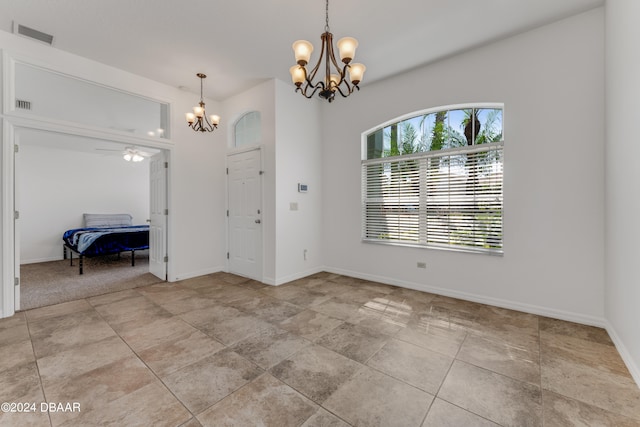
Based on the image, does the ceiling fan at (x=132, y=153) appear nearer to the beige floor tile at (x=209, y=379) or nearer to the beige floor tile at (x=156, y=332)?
the beige floor tile at (x=156, y=332)

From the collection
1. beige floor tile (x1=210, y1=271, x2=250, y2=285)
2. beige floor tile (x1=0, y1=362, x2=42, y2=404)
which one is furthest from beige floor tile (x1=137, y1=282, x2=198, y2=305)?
beige floor tile (x1=0, y1=362, x2=42, y2=404)

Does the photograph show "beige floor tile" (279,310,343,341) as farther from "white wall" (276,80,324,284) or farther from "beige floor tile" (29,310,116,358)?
"beige floor tile" (29,310,116,358)

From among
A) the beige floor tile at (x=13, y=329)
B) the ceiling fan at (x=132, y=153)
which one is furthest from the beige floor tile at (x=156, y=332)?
the ceiling fan at (x=132, y=153)

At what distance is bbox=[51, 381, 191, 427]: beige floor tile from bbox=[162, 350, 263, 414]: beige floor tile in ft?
0.20

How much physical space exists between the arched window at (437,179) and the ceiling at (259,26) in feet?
2.99

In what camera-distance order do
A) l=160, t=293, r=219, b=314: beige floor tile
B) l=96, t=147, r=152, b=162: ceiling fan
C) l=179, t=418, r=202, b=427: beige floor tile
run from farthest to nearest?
l=96, t=147, r=152, b=162: ceiling fan < l=160, t=293, r=219, b=314: beige floor tile < l=179, t=418, r=202, b=427: beige floor tile

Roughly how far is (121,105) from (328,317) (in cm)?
430

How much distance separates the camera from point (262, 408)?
5.32ft

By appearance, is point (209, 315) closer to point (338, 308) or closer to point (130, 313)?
point (130, 313)

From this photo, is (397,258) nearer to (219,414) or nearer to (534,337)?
(534,337)

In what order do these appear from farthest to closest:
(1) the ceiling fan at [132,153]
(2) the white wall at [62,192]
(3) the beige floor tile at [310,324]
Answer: (1) the ceiling fan at [132,153]
(2) the white wall at [62,192]
(3) the beige floor tile at [310,324]

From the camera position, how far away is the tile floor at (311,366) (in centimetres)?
158

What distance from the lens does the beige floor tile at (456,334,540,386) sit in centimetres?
197

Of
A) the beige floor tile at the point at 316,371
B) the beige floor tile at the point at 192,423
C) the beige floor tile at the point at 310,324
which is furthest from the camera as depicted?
the beige floor tile at the point at 310,324
